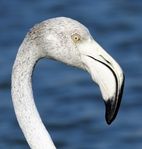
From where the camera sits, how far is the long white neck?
667cm

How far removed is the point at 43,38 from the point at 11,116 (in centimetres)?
616

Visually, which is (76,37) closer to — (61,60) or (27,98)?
(61,60)

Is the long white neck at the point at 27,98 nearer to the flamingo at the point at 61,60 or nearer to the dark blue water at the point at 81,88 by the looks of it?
the flamingo at the point at 61,60

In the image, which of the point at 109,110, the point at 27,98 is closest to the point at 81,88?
the point at 27,98

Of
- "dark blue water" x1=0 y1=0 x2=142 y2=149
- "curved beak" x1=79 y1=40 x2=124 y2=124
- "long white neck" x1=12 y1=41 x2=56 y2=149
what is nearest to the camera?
"curved beak" x1=79 y1=40 x2=124 y2=124

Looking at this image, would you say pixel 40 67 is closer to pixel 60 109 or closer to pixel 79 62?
pixel 60 109

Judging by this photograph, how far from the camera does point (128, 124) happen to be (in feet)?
40.2

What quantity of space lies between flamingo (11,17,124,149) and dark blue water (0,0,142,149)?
5.37 meters

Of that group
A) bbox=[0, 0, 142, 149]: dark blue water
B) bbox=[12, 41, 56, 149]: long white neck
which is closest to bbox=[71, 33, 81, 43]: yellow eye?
bbox=[12, 41, 56, 149]: long white neck

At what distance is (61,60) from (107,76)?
1.11ft

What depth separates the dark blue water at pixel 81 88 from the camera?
40.4ft

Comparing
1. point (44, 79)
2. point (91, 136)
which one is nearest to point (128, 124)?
point (91, 136)

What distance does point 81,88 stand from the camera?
514 inches

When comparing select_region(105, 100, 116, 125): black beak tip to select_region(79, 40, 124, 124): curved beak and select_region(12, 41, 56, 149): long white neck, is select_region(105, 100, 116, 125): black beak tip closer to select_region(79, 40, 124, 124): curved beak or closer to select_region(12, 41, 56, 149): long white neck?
select_region(79, 40, 124, 124): curved beak
